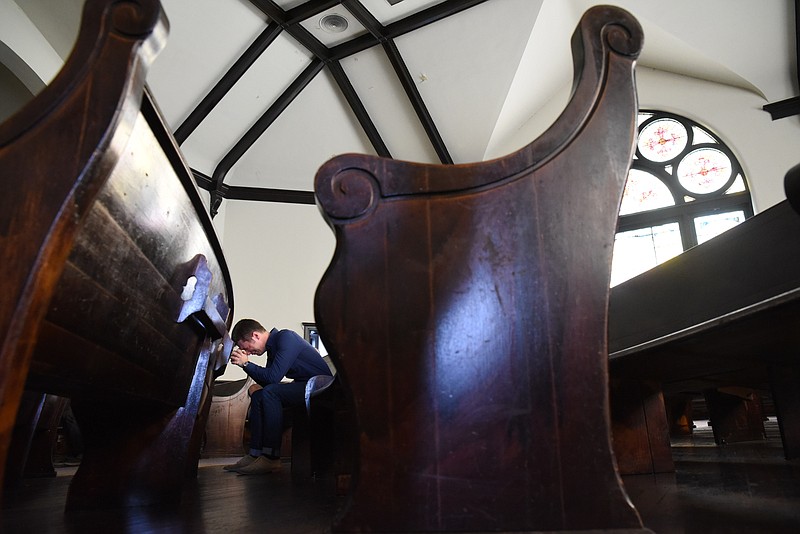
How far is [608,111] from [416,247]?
1.23 feet

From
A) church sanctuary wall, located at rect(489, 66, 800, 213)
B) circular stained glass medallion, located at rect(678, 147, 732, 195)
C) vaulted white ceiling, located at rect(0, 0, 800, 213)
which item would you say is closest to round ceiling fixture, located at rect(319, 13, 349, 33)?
vaulted white ceiling, located at rect(0, 0, 800, 213)

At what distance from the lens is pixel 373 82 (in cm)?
734

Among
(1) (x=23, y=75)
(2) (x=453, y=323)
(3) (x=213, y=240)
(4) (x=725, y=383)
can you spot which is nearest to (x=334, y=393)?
(3) (x=213, y=240)

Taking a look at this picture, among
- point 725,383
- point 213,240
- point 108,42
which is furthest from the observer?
point 725,383

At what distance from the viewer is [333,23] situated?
6480 mm

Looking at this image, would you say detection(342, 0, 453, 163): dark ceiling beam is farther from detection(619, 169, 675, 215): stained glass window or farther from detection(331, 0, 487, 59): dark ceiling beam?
detection(619, 169, 675, 215): stained glass window

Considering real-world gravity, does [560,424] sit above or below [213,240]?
below

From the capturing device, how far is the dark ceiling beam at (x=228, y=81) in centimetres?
627

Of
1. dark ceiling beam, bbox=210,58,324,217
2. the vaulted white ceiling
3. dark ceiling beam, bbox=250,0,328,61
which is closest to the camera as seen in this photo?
dark ceiling beam, bbox=250,0,328,61

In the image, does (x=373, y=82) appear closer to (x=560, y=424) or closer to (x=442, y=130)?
(x=442, y=130)

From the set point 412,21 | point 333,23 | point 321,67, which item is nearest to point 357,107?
point 321,67

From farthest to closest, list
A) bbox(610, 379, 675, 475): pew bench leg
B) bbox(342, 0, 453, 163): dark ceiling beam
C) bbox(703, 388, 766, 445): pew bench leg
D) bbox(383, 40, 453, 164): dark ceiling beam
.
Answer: bbox(383, 40, 453, 164): dark ceiling beam
bbox(342, 0, 453, 163): dark ceiling beam
bbox(703, 388, 766, 445): pew bench leg
bbox(610, 379, 675, 475): pew bench leg

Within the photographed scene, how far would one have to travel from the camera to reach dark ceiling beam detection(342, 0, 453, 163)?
245 inches

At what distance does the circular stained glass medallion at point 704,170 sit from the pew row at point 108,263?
23.6 feet
